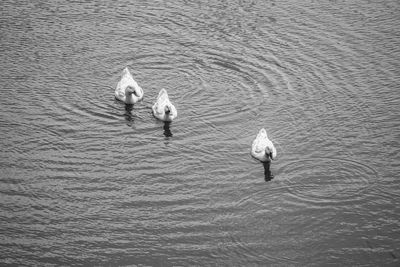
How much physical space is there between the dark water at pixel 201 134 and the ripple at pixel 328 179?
0.21 ft

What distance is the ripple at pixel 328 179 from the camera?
21562 mm

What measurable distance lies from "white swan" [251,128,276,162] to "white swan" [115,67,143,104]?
6.62 m

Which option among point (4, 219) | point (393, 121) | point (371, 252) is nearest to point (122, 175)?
point (4, 219)

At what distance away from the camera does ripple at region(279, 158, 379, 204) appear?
2156 centimetres

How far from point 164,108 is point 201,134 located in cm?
207

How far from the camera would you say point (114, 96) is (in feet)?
90.1

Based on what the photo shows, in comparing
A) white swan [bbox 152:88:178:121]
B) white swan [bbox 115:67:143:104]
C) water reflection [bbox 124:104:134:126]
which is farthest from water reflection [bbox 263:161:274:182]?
white swan [bbox 115:67:143:104]

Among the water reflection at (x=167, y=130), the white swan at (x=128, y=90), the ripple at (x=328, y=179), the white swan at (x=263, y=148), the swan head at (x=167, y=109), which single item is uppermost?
the white swan at (x=128, y=90)

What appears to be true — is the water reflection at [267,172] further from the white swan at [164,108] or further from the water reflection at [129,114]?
the water reflection at [129,114]

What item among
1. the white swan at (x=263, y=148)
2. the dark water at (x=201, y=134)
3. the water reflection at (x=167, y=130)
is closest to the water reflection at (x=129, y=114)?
the dark water at (x=201, y=134)

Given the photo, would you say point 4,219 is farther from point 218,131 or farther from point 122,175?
point 218,131

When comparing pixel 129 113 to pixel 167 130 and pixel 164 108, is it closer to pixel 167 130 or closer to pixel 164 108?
pixel 164 108

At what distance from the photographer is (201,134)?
81.7ft

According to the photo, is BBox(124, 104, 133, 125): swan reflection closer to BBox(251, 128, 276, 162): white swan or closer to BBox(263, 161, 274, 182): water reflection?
BBox(251, 128, 276, 162): white swan
